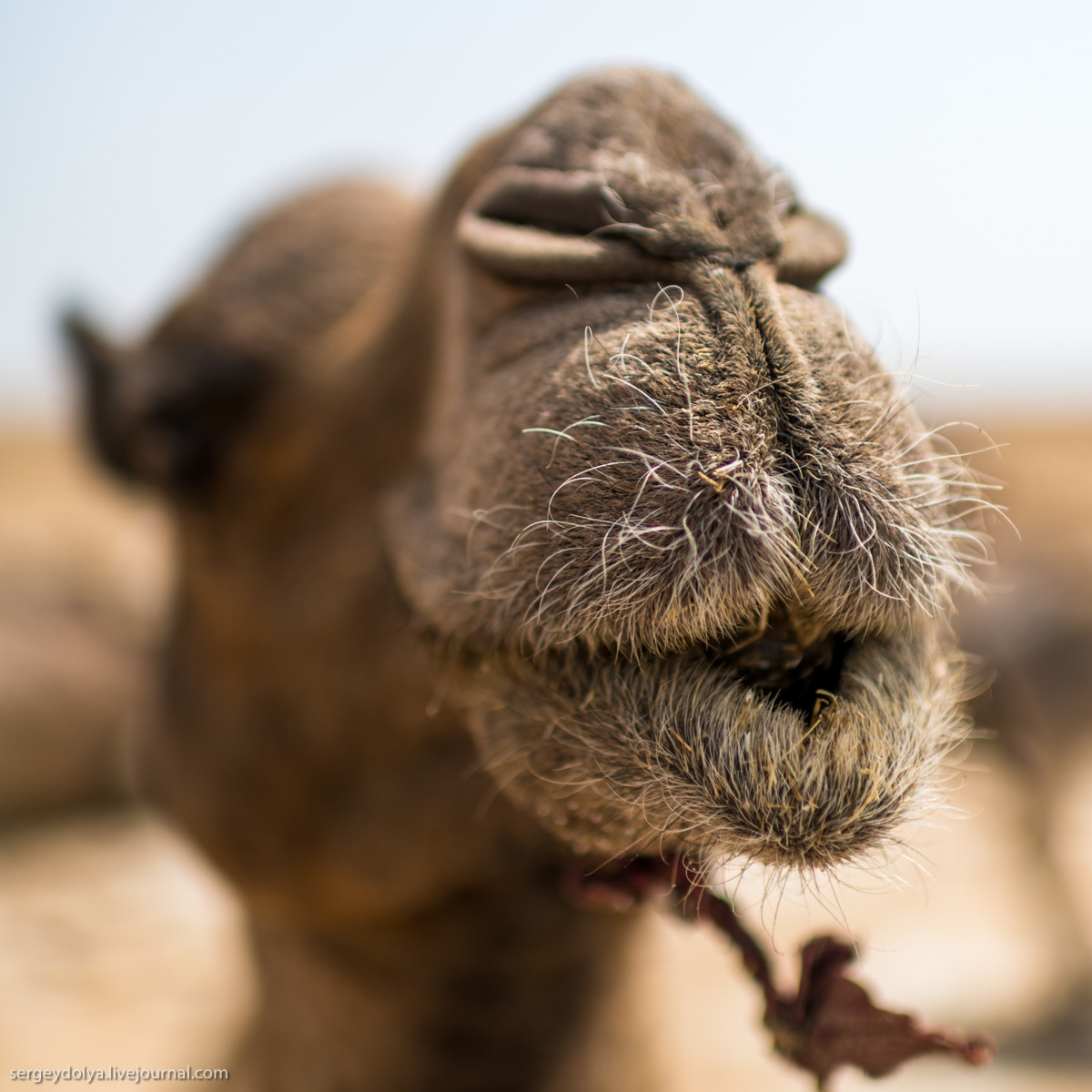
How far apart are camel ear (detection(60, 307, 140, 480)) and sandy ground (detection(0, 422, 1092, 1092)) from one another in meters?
0.21

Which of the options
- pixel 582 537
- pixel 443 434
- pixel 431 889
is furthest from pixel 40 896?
pixel 582 537

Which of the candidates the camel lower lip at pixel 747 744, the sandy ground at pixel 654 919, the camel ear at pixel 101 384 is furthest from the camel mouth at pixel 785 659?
the camel ear at pixel 101 384

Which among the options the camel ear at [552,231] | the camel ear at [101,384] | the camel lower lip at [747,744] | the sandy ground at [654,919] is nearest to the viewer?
the camel lower lip at [747,744]

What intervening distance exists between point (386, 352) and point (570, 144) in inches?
23.9

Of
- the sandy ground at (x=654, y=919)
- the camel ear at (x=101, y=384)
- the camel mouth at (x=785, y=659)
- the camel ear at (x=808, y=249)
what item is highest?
the camel ear at (x=808, y=249)

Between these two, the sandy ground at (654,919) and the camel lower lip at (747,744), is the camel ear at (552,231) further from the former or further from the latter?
the sandy ground at (654,919)

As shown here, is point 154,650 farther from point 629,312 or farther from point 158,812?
point 629,312

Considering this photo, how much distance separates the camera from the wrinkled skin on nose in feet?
3.51

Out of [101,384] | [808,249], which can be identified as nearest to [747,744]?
[808,249]

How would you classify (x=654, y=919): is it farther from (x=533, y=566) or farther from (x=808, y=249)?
(x=808, y=249)

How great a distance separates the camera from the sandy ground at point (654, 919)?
3.31 m

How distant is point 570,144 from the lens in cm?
138

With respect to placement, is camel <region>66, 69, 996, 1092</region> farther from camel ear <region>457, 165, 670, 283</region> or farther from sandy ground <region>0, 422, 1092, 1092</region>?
sandy ground <region>0, 422, 1092, 1092</region>

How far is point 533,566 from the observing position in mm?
1198
